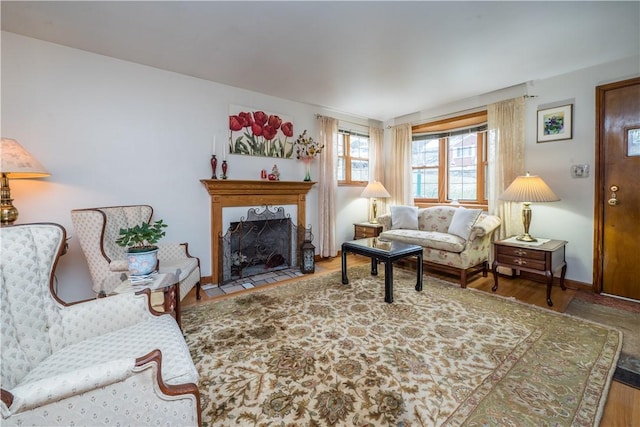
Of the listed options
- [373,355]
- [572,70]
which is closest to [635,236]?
[572,70]

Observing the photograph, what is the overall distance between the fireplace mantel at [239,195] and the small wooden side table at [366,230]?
1.30 metres

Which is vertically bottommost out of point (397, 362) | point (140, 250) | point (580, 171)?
point (397, 362)

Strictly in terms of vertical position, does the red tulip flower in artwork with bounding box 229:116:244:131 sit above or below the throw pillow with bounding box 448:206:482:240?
above

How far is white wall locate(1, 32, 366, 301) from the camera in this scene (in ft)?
7.88

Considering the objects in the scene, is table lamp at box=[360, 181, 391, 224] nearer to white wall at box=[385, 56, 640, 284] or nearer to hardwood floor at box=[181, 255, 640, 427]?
hardwood floor at box=[181, 255, 640, 427]

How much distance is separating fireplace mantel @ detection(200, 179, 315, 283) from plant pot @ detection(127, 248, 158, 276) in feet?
5.17

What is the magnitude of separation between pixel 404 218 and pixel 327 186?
1.34 meters

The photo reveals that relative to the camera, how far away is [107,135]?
272cm

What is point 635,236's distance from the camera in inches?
109

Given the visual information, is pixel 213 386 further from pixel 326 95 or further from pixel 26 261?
pixel 326 95

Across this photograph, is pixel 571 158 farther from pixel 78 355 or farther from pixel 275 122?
pixel 78 355

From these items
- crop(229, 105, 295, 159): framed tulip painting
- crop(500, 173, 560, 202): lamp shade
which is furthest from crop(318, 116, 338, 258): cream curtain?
crop(500, 173, 560, 202): lamp shade

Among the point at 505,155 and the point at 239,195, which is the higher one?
the point at 505,155

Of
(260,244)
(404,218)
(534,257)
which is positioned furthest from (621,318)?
(260,244)
